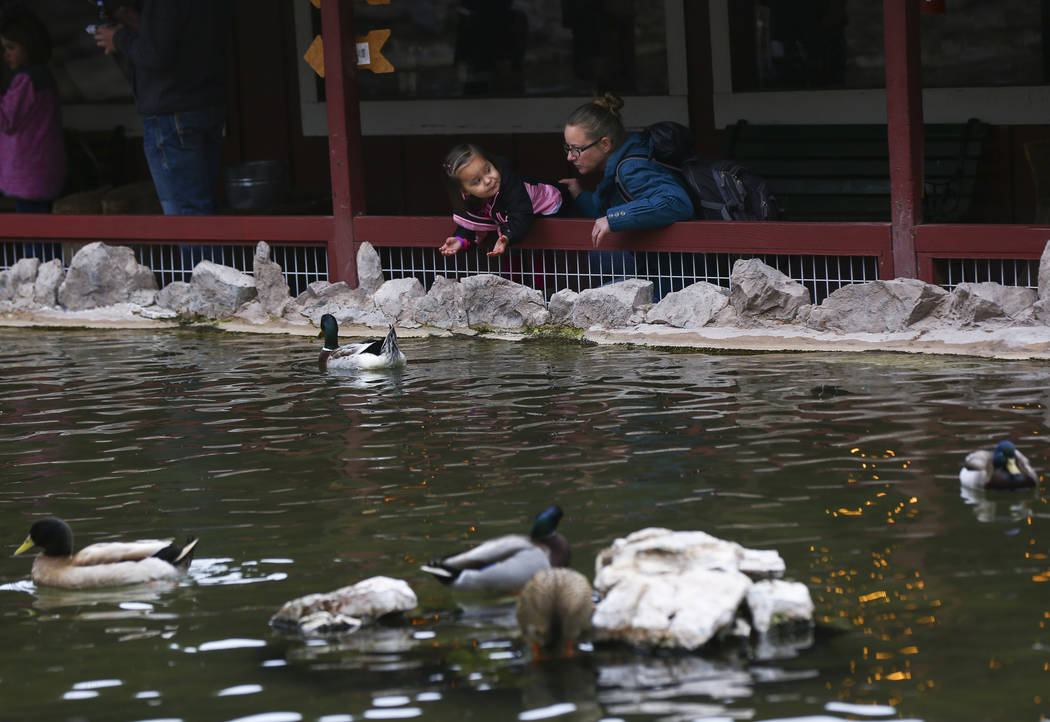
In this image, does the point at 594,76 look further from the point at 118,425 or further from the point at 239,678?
the point at 239,678

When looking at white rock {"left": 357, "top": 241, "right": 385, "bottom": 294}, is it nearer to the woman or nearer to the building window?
the woman

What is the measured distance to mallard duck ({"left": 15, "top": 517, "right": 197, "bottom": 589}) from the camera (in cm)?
652

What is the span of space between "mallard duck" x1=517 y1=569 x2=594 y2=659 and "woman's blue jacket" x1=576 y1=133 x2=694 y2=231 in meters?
5.53

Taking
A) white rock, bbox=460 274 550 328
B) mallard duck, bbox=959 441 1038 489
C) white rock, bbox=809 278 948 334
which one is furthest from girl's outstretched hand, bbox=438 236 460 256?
mallard duck, bbox=959 441 1038 489

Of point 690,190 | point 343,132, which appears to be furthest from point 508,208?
point 343,132

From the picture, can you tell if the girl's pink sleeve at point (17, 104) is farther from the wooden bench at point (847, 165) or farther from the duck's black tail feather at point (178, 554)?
the duck's black tail feather at point (178, 554)

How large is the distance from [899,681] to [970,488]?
198 cm

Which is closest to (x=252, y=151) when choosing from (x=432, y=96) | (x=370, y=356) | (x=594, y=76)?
(x=432, y=96)

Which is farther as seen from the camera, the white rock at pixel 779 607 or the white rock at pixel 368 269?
the white rock at pixel 368 269

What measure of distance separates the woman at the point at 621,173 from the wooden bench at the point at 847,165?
1.34m

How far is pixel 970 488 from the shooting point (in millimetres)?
7066

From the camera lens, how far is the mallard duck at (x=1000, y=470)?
6961 mm

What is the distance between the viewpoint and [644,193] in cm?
1113

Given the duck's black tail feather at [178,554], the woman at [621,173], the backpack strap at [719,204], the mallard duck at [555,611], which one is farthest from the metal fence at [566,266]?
the mallard duck at [555,611]
